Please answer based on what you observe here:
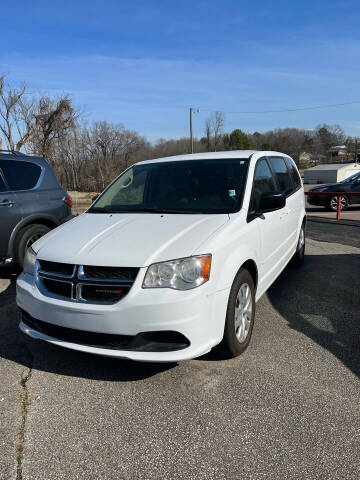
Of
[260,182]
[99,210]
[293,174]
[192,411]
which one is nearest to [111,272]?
[192,411]

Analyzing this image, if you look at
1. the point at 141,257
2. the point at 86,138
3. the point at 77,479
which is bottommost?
the point at 77,479

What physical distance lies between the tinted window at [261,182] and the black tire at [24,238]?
3530mm

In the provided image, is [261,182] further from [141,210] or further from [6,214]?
[6,214]

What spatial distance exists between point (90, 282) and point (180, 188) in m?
1.60

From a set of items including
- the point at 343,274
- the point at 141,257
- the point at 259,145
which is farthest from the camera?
the point at 259,145

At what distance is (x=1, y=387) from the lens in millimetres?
2938

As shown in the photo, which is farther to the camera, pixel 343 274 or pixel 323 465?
pixel 343 274

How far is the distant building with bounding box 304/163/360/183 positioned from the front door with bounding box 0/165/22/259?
38.4 m

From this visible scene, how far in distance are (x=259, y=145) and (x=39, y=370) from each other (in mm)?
97681

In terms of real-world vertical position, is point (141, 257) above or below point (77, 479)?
above

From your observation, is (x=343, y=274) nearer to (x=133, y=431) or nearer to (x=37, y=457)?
(x=133, y=431)

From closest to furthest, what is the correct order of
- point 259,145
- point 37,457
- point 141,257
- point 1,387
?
1. point 37,457
2. point 141,257
3. point 1,387
4. point 259,145

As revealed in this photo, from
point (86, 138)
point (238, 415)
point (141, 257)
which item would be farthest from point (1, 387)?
point (86, 138)

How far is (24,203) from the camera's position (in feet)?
18.4
